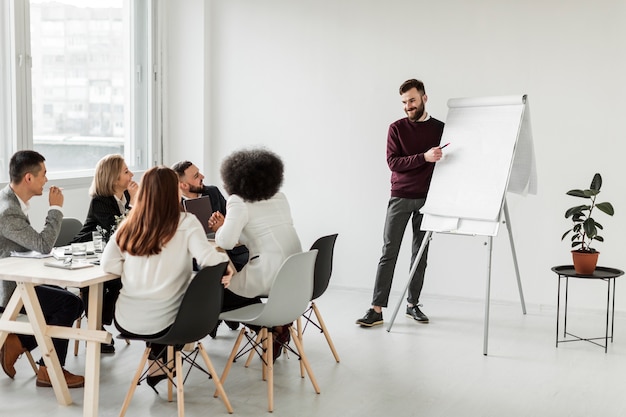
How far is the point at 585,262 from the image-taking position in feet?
15.7

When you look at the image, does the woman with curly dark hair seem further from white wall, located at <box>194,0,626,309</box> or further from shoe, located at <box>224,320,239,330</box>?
white wall, located at <box>194,0,626,309</box>

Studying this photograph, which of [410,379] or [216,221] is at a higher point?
[216,221]

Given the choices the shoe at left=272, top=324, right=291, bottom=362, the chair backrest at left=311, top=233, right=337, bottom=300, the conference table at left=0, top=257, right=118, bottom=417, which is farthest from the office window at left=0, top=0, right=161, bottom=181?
the chair backrest at left=311, top=233, right=337, bottom=300

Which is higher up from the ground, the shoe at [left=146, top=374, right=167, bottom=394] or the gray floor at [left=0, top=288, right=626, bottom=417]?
the shoe at [left=146, top=374, right=167, bottom=394]

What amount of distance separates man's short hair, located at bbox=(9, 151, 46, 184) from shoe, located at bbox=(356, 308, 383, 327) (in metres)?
2.44

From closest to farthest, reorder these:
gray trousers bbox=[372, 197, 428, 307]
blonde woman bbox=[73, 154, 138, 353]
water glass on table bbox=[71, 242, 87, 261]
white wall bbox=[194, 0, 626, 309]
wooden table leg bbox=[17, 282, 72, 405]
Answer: wooden table leg bbox=[17, 282, 72, 405]
water glass on table bbox=[71, 242, 87, 261]
blonde woman bbox=[73, 154, 138, 353]
gray trousers bbox=[372, 197, 428, 307]
white wall bbox=[194, 0, 626, 309]

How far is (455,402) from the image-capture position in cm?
385

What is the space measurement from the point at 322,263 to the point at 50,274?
145 cm

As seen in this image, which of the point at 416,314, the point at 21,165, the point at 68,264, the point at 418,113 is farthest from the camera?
the point at 416,314

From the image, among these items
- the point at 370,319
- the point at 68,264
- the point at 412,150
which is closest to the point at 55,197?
the point at 68,264

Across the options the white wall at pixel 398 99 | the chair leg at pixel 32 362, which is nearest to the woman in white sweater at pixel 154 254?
the chair leg at pixel 32 362

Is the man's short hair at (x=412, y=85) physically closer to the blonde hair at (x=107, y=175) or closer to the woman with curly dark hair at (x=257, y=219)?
the woman with curly dark hair at (x=257, y=219)

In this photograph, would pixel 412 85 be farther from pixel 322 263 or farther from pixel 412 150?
pixel 322 263

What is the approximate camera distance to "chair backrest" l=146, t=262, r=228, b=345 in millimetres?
3293
